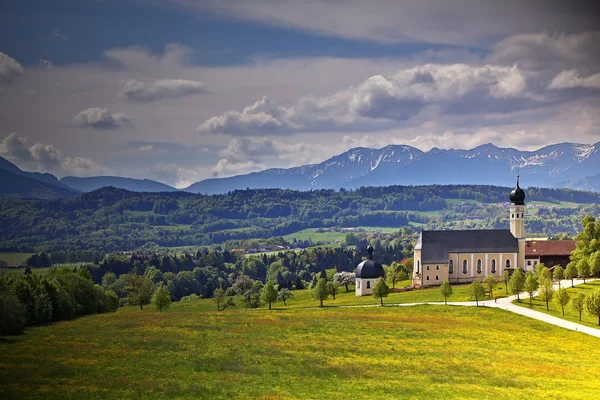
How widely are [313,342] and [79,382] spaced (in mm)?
15396

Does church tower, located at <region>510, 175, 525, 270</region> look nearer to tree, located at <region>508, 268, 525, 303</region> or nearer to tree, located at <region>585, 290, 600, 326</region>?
tree, located at <region>508, 268, 525, 303</region>

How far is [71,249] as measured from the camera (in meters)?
115

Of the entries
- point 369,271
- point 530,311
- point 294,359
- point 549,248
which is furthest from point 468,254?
point 294,359

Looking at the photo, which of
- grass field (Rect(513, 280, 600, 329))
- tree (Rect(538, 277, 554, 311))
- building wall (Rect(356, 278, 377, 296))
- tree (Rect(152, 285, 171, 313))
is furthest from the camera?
building wall (Rect(356, 278, 377, 296))

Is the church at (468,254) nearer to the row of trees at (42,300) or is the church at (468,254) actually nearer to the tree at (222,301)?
the tree at (222,301)

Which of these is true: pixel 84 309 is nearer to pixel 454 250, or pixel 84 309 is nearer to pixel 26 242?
pixel 26 242

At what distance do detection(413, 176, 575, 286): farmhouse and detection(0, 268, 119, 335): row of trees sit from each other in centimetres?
3743

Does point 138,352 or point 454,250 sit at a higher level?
point 454,250

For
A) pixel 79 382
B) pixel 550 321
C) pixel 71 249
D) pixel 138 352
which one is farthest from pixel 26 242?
pixel 71 249

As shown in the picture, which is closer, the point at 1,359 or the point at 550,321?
the point at 1,359

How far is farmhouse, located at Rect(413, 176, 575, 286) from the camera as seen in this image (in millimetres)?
75875

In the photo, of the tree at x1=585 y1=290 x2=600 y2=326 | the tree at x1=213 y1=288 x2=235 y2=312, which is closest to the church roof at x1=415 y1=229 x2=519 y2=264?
the tree at x1=213 y1=288 x2=235 y2=312

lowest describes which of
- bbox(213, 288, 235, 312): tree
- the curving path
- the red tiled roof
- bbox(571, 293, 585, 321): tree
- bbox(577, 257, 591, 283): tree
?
bbox(213, 288, 235, 312): tree

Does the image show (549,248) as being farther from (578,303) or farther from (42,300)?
(42,300)
